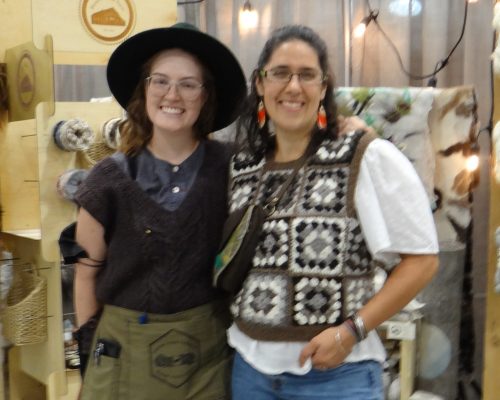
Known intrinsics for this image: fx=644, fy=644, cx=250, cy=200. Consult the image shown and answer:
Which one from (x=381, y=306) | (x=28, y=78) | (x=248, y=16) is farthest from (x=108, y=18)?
(x=381, y=306)

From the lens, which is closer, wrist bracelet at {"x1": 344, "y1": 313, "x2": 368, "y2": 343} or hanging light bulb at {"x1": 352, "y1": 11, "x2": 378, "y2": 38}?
wrist bracelet at {"x1": 344, "y1": 313, "x2": 368, "y2": 343}

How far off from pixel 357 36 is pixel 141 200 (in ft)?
5.97

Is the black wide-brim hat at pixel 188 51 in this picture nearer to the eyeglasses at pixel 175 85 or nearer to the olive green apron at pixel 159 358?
the eyeglasses at pixel 175 85

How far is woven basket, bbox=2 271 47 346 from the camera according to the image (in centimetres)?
227

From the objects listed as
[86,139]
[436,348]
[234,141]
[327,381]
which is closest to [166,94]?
[234,141]

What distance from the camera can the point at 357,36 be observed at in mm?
2848

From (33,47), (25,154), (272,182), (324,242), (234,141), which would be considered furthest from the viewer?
(25,154)

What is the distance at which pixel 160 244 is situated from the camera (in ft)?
4.32

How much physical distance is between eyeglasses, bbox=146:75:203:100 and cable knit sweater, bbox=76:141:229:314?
0.18 metres

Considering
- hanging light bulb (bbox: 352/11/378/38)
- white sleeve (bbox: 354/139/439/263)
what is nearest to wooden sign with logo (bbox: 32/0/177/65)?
hanging light bulb (bbox: 352/11/378/38)

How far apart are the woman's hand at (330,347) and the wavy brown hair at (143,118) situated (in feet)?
1.85

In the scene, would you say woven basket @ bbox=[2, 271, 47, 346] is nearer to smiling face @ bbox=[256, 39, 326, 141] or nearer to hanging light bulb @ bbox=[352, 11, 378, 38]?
smiling face @ bbox=[256, 39, 326, 141]

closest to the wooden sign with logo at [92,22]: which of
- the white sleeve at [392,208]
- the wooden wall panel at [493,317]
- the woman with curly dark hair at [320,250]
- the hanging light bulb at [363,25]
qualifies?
the hanging light bulb at [363,25]

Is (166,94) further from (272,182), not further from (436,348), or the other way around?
(436,348)
